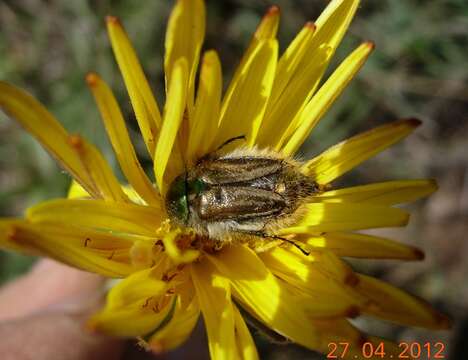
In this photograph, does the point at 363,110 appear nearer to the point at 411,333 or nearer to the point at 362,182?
the point at 362,182

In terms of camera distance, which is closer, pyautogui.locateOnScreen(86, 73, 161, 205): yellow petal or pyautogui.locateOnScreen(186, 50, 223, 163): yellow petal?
pyautogui.locateOnScreen(86, 73, 161, 205): yellow petal

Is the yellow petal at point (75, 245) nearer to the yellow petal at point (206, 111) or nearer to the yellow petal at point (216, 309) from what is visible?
the yellow petal at point (216, 309)

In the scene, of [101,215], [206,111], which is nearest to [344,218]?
[206,111]

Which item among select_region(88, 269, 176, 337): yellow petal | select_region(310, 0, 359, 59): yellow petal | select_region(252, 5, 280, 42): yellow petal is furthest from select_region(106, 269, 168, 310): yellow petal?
select_region(310, 0, 359, 59): yellow petal

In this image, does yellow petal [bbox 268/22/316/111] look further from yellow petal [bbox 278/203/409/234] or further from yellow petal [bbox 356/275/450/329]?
yellow petal [bbox 356/275/450/329]

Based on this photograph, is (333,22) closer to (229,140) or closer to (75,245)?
(229,140)

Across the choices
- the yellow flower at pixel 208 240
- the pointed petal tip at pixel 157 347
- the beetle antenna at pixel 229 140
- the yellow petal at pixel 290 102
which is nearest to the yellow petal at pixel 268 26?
the yellow flower at pixel 208 240
